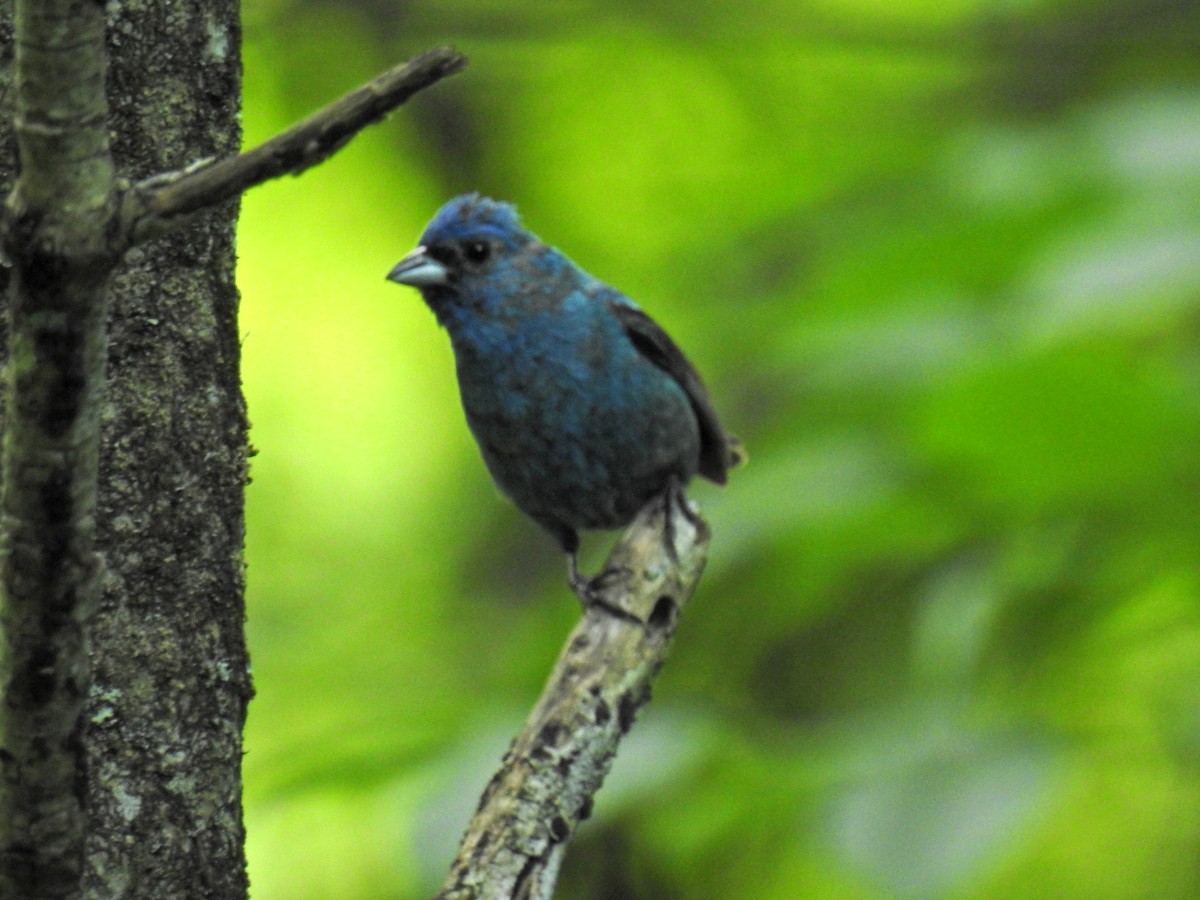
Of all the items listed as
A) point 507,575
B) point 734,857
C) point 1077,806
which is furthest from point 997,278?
point 507,575

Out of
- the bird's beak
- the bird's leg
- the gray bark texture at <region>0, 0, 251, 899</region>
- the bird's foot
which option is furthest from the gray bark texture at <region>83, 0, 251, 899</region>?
the bird's beak

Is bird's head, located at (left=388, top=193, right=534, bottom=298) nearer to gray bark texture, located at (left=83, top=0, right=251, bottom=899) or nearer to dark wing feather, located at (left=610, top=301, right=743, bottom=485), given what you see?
dark wing feather, located at (left=610, top=301, right=743, bottom=485)

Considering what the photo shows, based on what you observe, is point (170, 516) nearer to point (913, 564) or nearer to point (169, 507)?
point (169, 507)

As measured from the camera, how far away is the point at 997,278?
2.72m

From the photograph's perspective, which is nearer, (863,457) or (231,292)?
(231,292)

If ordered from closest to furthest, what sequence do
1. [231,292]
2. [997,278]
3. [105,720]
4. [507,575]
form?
[105,720] → [231,292] → [997,278] → [507,575]

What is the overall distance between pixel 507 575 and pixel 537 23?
2527 mm

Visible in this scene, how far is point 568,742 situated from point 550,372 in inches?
87.2

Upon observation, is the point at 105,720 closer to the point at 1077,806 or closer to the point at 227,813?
the point at 227,813

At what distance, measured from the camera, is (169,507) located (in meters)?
2.08

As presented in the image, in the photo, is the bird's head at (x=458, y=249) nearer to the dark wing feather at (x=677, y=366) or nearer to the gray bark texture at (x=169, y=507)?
the dark wing feather at (x=677, y=366)

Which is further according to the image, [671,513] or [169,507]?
[671,513]

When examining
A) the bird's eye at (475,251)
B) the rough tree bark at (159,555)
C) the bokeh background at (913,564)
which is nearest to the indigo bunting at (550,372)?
the bird's eye at (475,251)

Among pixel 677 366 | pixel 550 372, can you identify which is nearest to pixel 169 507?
pixel 550 372
